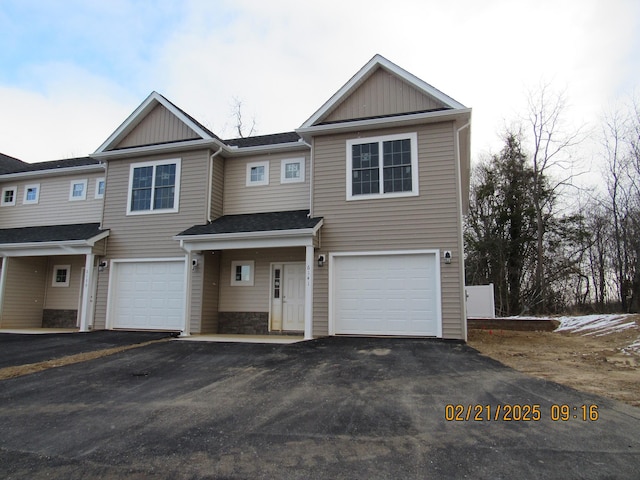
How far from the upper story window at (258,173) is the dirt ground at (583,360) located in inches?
303

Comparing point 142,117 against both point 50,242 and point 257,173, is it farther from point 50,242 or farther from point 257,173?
point 50,242

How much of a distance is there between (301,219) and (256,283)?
256 centimetres

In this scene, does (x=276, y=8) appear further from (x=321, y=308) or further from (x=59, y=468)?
(x=59, y=468)

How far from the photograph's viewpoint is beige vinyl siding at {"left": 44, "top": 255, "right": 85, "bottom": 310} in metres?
13.7

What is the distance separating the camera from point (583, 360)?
7551 millimetres

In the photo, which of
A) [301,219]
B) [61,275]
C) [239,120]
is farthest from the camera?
[239,120]

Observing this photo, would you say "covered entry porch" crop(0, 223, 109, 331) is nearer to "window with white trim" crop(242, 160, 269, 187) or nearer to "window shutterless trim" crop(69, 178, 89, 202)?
"window shutterless trim" crop(69, 178, 89, 202)

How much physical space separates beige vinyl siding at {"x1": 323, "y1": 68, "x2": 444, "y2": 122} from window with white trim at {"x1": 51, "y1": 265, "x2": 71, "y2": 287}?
412 inches

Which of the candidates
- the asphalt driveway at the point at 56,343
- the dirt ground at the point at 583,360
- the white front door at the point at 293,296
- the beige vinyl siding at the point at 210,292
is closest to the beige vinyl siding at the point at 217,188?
the beige vinyl siding at the point at 210,292

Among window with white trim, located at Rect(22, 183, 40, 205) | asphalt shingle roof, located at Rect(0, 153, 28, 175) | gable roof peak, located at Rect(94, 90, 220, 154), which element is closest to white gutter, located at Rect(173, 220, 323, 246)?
gable roof peak, located at Rect(94, 90, 220, 154)

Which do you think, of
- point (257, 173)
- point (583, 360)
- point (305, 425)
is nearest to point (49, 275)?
point (257, 173)

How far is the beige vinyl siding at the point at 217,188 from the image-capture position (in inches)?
477

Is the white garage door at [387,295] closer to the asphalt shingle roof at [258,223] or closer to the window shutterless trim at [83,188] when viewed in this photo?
the asphalt shingle roof at [258,223]

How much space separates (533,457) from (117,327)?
11.8 m
